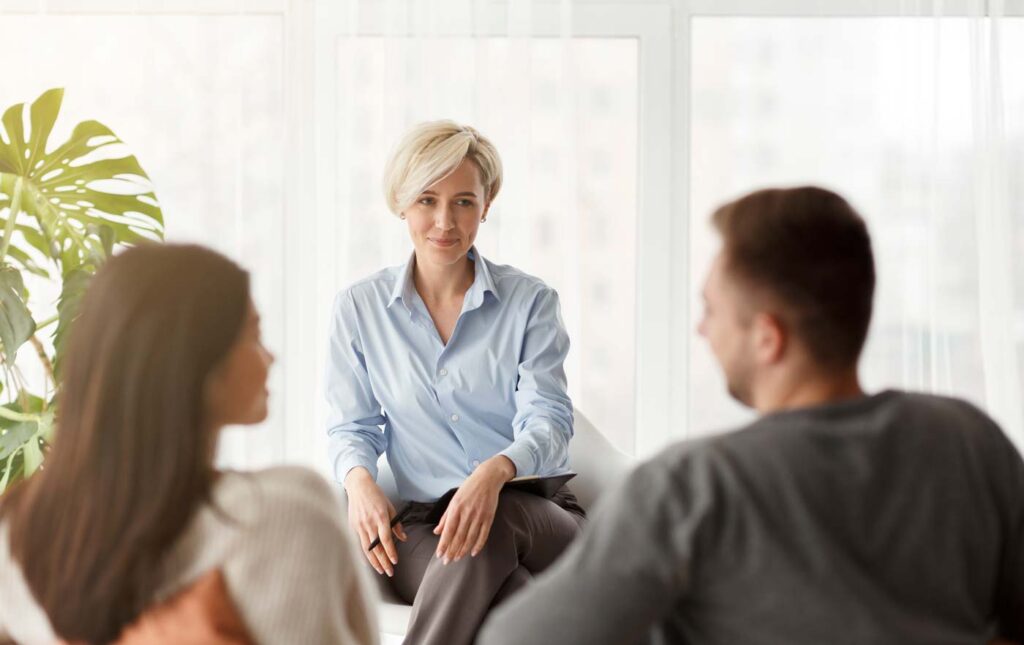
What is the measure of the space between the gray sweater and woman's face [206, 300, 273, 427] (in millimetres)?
364

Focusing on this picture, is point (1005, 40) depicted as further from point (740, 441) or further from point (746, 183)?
point (740, 441)

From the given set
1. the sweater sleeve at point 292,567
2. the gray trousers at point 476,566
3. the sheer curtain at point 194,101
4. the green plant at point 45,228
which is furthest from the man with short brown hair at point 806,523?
the sheer curtain at point 194,101

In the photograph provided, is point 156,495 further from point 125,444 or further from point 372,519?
point 372,519

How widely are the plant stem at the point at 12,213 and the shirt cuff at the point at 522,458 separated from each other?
141 centimetres

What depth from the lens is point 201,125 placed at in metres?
3.71

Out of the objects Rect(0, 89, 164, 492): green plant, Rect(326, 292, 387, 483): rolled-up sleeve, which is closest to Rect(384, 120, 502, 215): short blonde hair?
Rect(326, 292, 387, 483): rolled-up sleeve

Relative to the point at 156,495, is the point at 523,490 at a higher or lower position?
lower

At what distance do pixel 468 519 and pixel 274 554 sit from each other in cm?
95

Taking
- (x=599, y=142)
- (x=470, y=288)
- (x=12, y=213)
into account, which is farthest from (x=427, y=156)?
(x=599, y=142)

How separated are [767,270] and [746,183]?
2715 millimetres

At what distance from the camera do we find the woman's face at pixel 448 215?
2365 mm

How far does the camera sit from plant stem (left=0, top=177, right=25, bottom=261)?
8.77 ft

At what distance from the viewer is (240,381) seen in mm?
1165

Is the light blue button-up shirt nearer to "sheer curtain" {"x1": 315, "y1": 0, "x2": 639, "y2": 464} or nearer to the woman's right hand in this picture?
the woman's right hand
